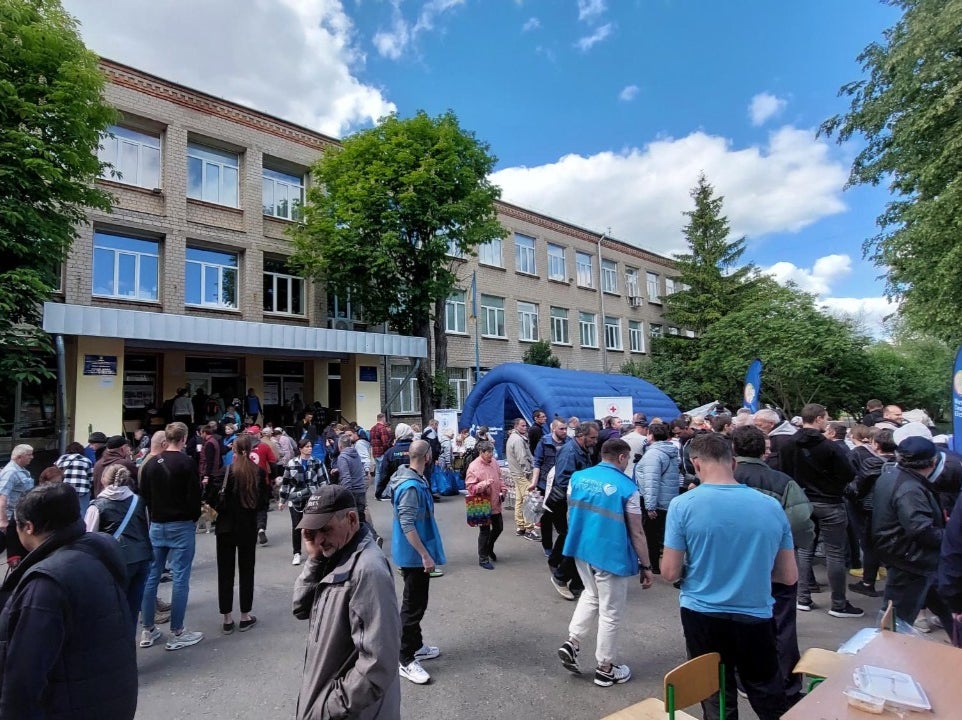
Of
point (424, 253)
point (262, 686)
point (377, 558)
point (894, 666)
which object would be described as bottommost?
Result: point (262, 686)

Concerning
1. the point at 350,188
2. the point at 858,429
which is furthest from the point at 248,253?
the point at 858,429

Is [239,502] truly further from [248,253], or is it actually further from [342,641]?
[248,253]

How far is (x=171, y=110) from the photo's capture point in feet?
53.7

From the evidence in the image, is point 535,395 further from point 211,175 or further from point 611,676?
point 211,175

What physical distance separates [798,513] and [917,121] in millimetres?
14078

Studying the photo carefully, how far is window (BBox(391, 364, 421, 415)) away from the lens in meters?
20.8

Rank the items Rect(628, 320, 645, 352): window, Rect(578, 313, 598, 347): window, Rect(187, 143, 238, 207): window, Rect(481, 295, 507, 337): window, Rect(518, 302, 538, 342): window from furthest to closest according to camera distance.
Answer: Rect(628, 320, 645, 352): window
Rect(578, 313, 598, 347): window
Rect(518, 302, 538, 342): window
Rect(481, 295, 507, 337): window
Rect(187, 143, 238, 207): window

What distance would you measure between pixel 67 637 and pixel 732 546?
124 inches

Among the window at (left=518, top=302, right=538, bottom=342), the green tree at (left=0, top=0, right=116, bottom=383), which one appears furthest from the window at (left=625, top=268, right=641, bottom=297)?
the green tree at (left=0, top=0, right=116, bottom=383)

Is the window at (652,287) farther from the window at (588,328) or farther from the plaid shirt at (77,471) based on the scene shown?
the plaid shirt at (77,471)

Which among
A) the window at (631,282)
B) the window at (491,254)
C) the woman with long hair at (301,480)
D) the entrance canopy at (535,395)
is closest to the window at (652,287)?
the window at (631,282)

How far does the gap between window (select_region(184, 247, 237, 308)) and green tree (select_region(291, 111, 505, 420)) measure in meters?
2.10

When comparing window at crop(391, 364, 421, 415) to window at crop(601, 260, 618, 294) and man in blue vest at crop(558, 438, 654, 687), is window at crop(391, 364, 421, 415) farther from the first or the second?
man in blue vest at crop(558, 438, 654, 687)

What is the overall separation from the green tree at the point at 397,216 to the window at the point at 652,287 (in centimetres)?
1983
